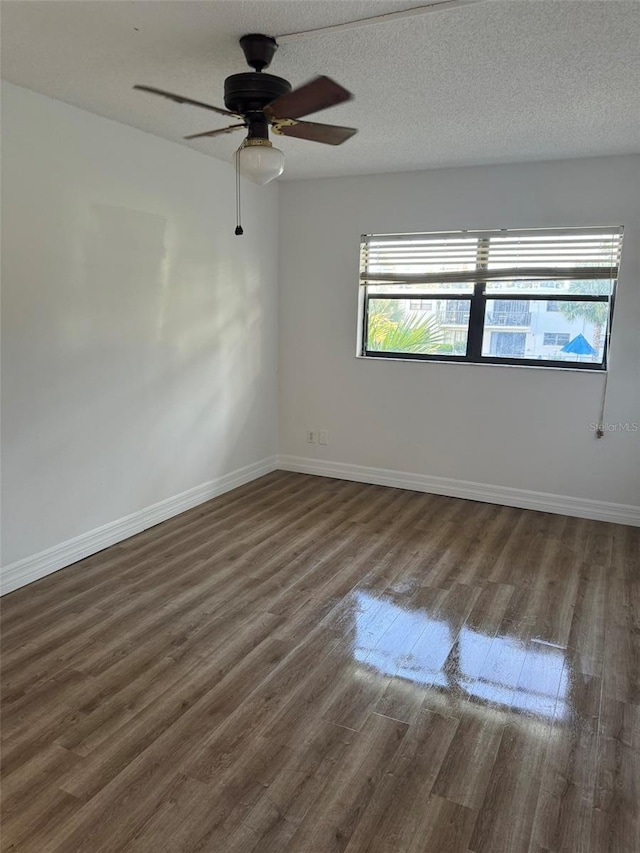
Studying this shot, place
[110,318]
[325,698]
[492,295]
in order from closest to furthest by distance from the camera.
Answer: [325,698]
[110,318]
[492,295]

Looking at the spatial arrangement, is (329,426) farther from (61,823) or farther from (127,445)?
(61,823)

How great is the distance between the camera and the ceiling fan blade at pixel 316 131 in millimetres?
2432

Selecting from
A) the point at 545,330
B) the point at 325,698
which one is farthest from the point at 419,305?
the point at 325,698

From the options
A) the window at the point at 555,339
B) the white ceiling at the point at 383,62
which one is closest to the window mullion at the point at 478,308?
the window at the point at 555,339

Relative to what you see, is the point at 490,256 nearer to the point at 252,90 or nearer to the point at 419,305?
the point at 419,305

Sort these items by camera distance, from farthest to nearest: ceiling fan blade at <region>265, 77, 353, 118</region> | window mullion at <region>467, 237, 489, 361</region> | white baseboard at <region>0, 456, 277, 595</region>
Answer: window mullion at <region>467, 237, 489, 361</region> → white baseboard at <region>0, 456, 277, 595</region> → ceiling fan blade at <region>265, 77, 353, 118</region>

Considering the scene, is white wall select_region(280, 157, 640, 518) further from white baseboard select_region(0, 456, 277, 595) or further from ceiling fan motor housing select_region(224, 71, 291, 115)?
ceiling fan motor housing select_region(224, 71, 291, 115)

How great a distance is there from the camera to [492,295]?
441cm

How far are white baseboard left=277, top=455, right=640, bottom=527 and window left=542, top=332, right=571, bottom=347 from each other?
1.15m

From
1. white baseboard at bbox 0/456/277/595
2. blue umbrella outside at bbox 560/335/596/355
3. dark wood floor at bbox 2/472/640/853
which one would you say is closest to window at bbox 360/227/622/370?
blue umbrella outside at bbox 560/335/596/355

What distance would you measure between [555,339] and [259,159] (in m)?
2.85

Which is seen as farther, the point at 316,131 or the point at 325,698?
the point at 316,131

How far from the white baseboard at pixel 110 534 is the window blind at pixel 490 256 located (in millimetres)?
2099

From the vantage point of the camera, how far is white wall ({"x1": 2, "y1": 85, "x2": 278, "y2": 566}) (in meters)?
2.96
